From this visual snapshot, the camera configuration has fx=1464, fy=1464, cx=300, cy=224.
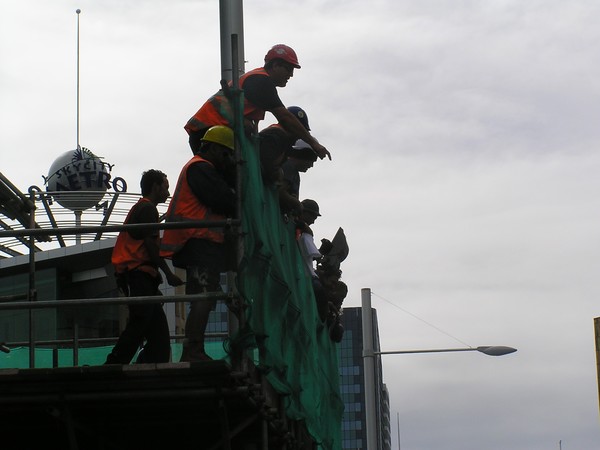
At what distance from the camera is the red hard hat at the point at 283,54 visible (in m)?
12.0

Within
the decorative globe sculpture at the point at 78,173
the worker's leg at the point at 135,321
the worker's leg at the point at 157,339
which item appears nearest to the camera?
the worker's leg at the point at 135,321

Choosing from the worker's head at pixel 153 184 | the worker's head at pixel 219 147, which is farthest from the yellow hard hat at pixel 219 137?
the worker's head at pixel 153 184

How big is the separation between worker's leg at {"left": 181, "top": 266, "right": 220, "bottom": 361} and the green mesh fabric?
0.80 ft

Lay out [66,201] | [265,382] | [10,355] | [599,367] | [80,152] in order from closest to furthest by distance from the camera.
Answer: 1. [265,382]
2. [10,355]
3. [66,201]
4. [80,152]
5. [599,367]

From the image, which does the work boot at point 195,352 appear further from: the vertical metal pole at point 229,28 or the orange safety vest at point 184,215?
the vertical metal pole at point 229,28

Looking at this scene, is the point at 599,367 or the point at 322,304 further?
the point at 599,367

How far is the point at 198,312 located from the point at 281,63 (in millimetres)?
2828

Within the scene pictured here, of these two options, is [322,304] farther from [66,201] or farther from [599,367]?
[599,367]

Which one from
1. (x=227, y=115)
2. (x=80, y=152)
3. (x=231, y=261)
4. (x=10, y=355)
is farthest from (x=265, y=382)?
(x=80, y=152)

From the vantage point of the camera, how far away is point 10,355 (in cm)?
1369

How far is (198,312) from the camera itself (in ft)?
32.9

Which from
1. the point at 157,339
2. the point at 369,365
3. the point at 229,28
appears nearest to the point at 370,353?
the point at 369,365

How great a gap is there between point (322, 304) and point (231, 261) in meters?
4.77

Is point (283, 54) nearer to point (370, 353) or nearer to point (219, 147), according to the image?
point (219, 147)
